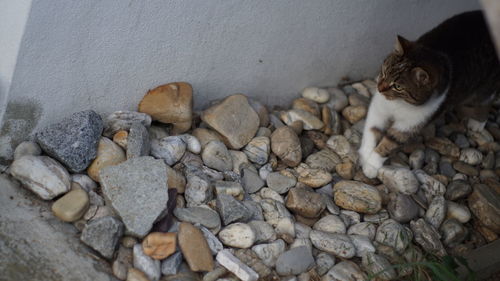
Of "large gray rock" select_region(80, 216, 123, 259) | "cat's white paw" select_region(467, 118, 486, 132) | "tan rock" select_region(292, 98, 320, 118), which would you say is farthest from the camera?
"cat's white paw" select_region(467, 118, 486, 132)

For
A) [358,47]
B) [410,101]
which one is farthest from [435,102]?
[358,47]

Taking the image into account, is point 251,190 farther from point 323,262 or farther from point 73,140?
point 73,140

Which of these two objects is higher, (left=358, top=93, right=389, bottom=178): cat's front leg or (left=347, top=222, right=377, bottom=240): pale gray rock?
(left=358, top=93, right=389, bottom=178): cat's front leg

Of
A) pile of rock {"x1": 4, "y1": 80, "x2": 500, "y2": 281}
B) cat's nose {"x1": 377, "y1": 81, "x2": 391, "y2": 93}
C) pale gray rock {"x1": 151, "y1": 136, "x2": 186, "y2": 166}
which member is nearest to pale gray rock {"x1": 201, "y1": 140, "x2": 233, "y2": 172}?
pile of rock {"x1": 4, "y1": 80, "x2": 500, "y2": 281}

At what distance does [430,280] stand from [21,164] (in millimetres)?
1760

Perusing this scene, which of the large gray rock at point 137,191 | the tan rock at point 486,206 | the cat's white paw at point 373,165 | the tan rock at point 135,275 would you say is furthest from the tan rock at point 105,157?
the tan rock at point 486,206

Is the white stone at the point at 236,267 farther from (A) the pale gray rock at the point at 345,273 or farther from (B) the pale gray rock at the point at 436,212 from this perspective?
(B) the pale gray rock at the point at 436,212

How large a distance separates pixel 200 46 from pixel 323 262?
1.22 m

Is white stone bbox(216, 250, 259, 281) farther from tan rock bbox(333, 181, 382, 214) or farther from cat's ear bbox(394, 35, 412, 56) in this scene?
cat's ear bbox(394, 35, 412, 56)

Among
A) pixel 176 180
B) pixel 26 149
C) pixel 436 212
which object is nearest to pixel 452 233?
pixel 436 212

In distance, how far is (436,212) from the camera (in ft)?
8.73

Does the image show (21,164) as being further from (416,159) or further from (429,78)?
(416,159)

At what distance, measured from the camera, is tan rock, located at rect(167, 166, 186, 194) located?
2.31 metres

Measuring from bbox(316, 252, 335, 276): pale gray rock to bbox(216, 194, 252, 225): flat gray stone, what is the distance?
1.17ft
